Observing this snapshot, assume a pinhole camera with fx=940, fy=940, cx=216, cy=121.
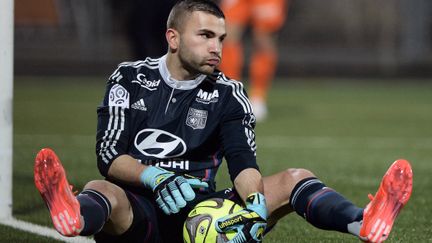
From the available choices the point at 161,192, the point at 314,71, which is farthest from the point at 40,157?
the point at 314,71

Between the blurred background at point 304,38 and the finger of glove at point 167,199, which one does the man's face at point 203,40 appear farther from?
the blurred background at point 304,38

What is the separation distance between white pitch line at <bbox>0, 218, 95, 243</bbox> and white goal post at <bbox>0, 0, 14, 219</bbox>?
12cm

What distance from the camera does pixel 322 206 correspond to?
12.0 feet

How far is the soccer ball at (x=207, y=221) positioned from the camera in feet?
11.9

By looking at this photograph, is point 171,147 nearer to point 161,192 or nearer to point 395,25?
point 161,192

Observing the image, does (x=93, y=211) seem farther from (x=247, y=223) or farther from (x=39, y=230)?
(x=39, y=230)

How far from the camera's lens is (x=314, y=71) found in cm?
2148

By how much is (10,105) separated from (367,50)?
19.6 metres

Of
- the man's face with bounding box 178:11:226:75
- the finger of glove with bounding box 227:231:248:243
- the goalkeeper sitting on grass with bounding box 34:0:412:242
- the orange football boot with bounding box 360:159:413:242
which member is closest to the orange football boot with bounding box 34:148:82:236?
the goalkeeper sitting on grass with bounding box 34:0:412:242

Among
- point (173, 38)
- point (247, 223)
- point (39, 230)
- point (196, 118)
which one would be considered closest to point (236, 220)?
point (247, 223)

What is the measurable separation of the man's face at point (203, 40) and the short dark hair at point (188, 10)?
0.02 m

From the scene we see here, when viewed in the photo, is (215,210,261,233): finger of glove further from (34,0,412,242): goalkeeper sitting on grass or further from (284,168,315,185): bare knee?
(284,168,315,185): bare knee

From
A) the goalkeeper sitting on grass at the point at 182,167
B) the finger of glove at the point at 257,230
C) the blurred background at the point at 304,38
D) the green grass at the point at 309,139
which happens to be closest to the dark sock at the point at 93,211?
the goalkeeper sitting on grass at the point at 182,167

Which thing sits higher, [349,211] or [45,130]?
[349,211]
